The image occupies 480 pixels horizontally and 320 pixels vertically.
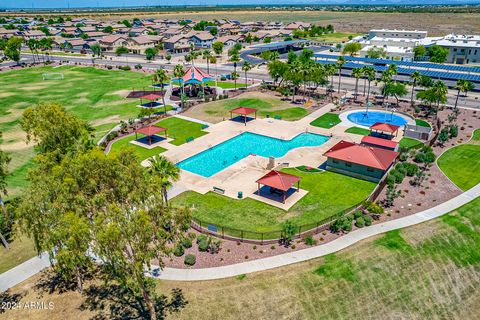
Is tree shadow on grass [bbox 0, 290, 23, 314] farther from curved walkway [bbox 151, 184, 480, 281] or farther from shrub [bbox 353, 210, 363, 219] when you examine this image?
shrub [bbox 353, 210, 363, 219]

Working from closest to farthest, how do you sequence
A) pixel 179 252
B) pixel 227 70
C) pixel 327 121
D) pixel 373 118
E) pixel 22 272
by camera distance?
1. pixel 22 272
2. pixel 179 252
3. pixel 327 121
4. pixel 373 118
5. pixel 227 70

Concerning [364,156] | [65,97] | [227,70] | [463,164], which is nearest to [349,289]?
[364,156]

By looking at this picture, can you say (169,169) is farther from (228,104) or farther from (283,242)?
(228,104)

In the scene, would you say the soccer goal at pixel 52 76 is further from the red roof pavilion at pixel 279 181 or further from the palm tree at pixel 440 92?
the palm tree at pixel 440 92

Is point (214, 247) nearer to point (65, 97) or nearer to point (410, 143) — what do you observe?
point (410, 143)

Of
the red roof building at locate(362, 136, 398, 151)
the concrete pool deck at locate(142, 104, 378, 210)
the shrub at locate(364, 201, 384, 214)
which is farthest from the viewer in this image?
the red roof building at locate(362, 136, 398, 151)

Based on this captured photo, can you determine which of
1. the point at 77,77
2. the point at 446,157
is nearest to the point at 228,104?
the point at 446,157

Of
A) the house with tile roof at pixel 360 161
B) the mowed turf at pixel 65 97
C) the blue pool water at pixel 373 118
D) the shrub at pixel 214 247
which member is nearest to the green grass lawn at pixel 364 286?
the shrub at pixel 214 247

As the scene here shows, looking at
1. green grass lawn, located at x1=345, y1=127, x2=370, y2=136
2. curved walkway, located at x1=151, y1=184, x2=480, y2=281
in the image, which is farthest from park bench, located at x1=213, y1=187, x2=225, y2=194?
green grass lawn, located at x1=345, y1=127, x2=370, y2=136
